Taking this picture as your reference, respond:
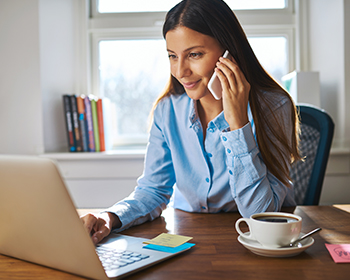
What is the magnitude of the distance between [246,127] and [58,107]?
1544 millimetres

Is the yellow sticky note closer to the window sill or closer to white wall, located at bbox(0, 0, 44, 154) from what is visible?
the window sill

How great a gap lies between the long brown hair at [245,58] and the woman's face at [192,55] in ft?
0.07

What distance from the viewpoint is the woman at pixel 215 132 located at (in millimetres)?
1036

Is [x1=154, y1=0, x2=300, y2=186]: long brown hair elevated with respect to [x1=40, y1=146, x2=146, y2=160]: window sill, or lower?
elevated

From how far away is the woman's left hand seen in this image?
1.05m

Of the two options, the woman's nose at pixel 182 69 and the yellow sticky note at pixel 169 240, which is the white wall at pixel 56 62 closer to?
the woman's nose at pixel 182 69

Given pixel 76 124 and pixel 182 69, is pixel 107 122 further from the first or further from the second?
pixel 182 69

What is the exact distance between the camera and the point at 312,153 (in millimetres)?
1419

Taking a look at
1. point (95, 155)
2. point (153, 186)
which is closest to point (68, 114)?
point (95, 155)

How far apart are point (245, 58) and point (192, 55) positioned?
0.58ft

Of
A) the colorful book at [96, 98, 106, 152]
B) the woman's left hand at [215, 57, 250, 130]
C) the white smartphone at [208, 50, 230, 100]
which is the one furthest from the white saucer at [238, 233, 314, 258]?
the colorful book at [96, 98, 106, 152]

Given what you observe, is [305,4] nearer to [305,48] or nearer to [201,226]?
[305,48]

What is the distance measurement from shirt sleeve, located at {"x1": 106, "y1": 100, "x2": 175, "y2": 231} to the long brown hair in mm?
332

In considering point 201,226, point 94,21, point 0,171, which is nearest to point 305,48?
point 94,21
